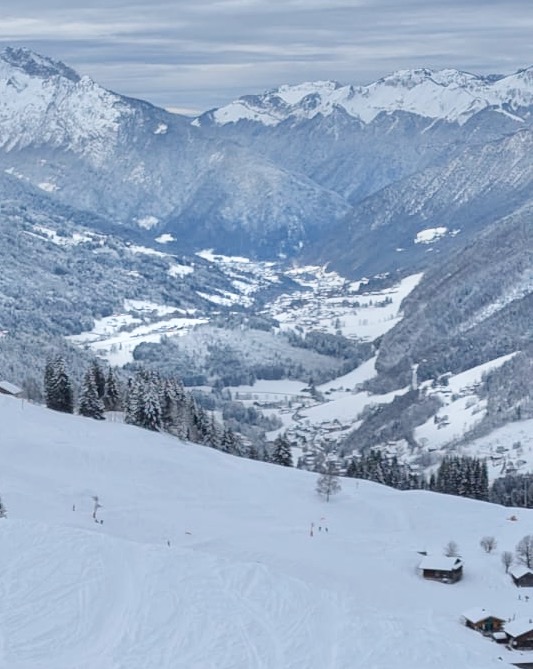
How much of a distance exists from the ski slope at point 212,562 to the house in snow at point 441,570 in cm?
98

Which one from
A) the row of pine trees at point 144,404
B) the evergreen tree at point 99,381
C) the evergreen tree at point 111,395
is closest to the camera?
the row of pine trees at point 144,404

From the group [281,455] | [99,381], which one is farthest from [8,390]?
[281,455]

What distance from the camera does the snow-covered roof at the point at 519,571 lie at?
8004cm

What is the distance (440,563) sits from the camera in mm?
79438

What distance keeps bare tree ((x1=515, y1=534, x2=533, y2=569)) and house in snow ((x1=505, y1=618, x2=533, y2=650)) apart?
1622cm

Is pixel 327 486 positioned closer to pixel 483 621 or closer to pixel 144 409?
pixel 144 409

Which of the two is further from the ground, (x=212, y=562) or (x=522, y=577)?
(x=522, y=577)

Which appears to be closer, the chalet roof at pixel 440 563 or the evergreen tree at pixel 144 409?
the chalet roof at pixel 440 563

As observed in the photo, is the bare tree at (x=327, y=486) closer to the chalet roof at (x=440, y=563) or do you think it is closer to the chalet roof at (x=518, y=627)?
the chalet roof at (x=440, y=563)

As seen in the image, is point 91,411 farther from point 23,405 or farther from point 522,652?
point 522,652

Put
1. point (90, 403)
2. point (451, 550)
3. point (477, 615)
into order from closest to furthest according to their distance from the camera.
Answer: point (477, 615) → point (451, 550) → point (90, 403)

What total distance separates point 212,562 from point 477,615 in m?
18.2

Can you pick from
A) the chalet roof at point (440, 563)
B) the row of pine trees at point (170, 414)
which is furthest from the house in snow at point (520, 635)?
the row of pine trees at point (170, 414)

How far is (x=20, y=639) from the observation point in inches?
1965
